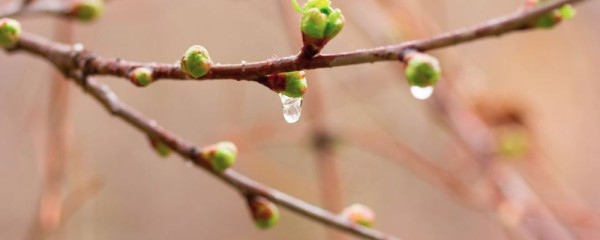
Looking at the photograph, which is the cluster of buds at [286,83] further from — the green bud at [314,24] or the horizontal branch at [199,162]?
A: the horizontal branch at [199,162]

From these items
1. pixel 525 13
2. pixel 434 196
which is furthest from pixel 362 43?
pixel 525 13

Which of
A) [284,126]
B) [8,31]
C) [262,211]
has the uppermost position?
[8,31]

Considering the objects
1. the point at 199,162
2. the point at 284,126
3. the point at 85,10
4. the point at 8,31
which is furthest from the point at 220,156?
the point at 284,126

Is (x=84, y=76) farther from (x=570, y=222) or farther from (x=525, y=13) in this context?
(x=570, y=222)

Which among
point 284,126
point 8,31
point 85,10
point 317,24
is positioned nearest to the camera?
point 317,24

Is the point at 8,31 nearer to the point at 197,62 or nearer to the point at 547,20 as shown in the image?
the point at 197,62

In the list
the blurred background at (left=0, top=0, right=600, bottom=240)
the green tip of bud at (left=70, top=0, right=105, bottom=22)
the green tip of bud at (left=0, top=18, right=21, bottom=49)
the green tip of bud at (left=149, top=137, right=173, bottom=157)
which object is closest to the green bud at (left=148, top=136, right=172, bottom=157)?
the green tip of bud at (left=149, top=137, right=173, bottom=157)
